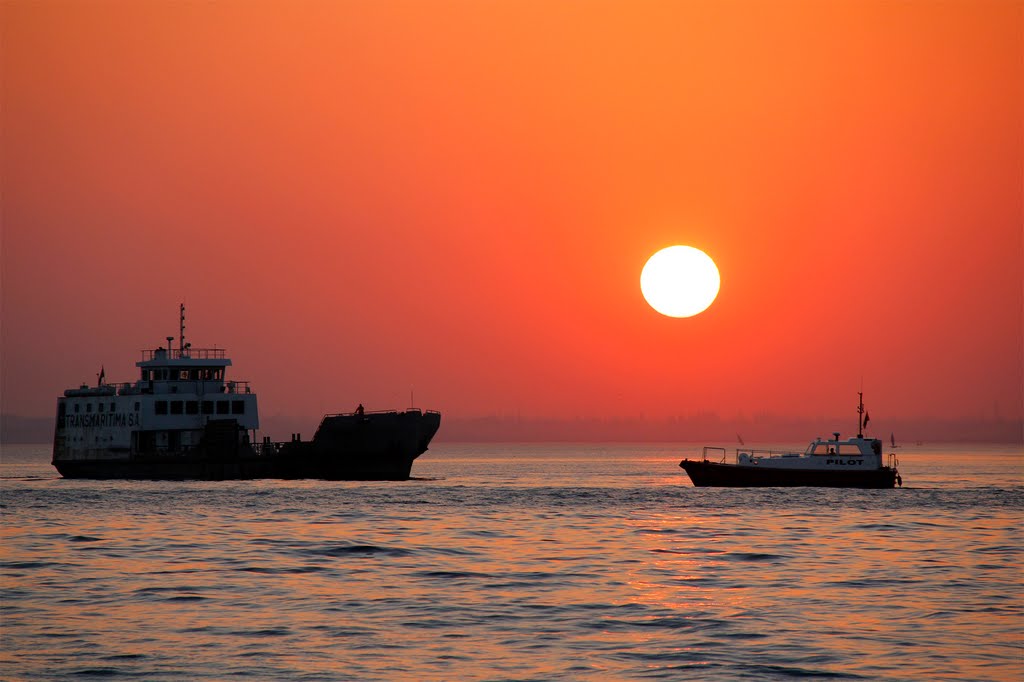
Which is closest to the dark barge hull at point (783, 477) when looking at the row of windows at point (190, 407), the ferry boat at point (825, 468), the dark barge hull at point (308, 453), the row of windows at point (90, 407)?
the ferry boat at point (825, 468)

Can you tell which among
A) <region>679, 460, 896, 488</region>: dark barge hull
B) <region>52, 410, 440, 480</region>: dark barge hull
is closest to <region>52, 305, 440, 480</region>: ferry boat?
<region>52, 410, 440, 480</region>: dark barge hull

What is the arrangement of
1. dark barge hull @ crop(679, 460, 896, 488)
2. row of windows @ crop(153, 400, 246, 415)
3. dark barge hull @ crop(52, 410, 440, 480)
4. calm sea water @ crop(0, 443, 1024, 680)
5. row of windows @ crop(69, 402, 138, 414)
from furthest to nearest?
row of windows @ crop(69, 402, 138, 414)
row of windows @ crop(153, 400, 246, 415)
dark barge hull @ crop(52, 410, 440, 480)
dark barge hull @ crop(679, 460, 896, 488)
calm sea water @ crop(0, 443, 1024, 680)

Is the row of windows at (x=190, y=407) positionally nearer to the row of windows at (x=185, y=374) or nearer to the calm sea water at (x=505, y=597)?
the row of windows at (x=185, y=374)

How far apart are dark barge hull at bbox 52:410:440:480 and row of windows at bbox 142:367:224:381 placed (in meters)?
5.18

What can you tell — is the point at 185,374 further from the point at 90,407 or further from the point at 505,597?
the point at 505,597

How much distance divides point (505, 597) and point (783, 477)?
193 feet

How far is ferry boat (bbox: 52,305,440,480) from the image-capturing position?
99812 mm

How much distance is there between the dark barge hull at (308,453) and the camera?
9950 centimetres

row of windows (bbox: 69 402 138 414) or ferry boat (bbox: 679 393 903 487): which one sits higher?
row of windows (bbox: 69 402 138 414)

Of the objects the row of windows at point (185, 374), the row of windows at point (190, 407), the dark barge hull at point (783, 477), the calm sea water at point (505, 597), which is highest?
the row of windows at point (185, 374)

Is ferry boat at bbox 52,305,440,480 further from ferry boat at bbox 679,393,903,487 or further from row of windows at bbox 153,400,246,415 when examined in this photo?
ferry boat at bbox 679,393,903,487

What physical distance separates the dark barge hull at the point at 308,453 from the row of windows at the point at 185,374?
5176mm

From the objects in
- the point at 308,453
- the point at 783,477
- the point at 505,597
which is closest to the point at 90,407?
the point at 308,453

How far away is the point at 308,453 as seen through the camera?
99938mm
